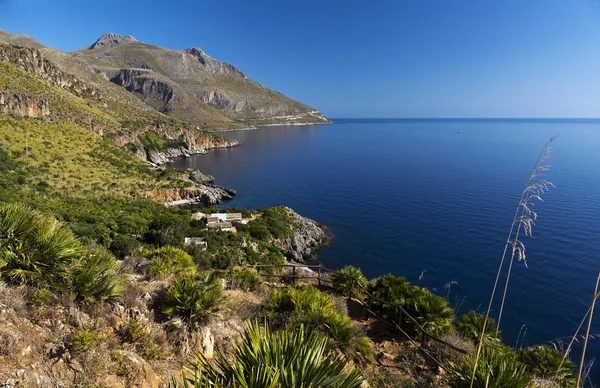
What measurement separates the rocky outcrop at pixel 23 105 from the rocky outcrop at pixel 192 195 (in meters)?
27.0

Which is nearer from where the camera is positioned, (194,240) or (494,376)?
(494,376)

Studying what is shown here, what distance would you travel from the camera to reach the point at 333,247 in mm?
39062

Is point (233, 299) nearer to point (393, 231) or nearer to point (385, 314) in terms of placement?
point (385, 314)

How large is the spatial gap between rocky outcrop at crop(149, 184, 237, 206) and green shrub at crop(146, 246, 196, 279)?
4426 cm

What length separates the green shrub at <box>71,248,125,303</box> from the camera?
5.53 meters

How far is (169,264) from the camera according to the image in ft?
30.3

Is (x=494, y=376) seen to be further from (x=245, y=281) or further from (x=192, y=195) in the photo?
(x=192, y=195)

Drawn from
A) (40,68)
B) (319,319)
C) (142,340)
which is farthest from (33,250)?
(40,68)

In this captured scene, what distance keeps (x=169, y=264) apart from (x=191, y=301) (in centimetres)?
336

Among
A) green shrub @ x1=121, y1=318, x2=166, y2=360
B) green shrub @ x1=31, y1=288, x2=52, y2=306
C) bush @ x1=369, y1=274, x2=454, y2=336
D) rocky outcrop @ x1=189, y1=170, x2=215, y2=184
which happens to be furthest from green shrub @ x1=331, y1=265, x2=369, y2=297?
rocky outcrop @ x1=189, y1=170, x2=215, y2=184

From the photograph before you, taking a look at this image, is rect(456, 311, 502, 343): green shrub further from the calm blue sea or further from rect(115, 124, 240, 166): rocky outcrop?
rect(115, 124, 240, 166): rocky outcrop

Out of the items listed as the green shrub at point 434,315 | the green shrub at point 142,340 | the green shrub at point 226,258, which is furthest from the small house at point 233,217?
the green shrub at point 142,340

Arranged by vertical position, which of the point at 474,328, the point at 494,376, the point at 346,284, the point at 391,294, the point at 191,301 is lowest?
the point at 346,284

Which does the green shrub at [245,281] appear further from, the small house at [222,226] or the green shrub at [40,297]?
the small house at [222,226]
